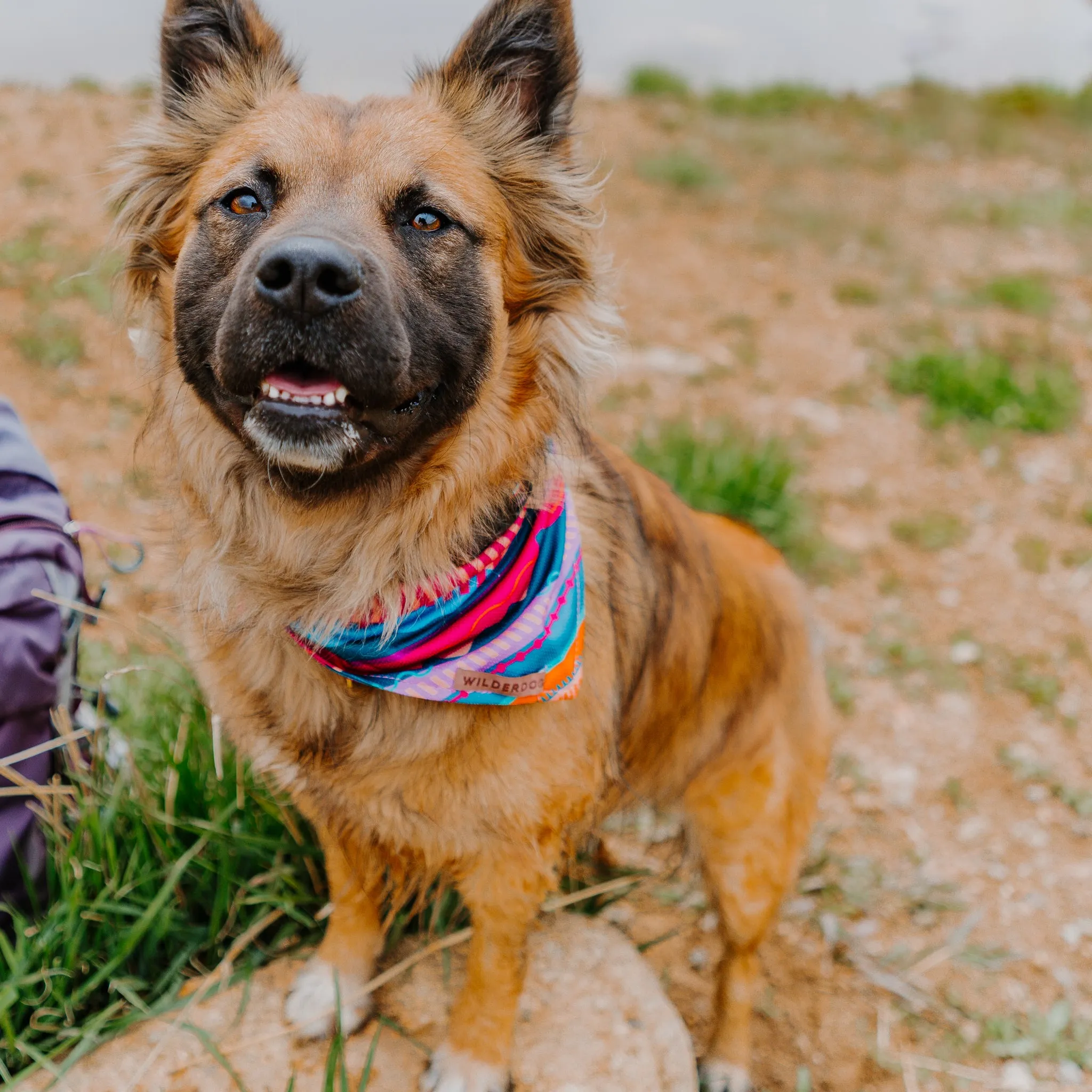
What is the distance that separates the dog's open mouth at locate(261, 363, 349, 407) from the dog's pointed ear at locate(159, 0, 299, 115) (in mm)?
893

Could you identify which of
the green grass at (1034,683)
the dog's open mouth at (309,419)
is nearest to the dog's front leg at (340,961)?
the dog's open mouth at (309,419)

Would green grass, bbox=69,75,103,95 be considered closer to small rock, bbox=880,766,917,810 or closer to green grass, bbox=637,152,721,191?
green grass, bbox=637,152,721,191

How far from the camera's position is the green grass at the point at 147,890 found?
89.6 inches

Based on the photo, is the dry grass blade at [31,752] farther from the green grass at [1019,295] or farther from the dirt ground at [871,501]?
the green grass at [1019,295]

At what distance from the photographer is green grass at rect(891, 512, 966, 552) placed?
4883 millimetres

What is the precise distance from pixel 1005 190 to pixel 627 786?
8.51 m

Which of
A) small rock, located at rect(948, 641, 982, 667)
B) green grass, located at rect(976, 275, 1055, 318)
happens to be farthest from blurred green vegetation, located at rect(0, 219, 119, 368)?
green grass, located at rect(976, 275, 1055, 318)

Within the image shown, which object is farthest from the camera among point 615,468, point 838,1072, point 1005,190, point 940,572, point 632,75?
point 632,75

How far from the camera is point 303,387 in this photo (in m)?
1.86

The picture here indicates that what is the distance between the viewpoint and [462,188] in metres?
2.09

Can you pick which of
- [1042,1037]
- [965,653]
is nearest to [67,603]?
[1042,1037]

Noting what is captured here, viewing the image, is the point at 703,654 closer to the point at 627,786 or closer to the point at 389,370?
the point at 627,786

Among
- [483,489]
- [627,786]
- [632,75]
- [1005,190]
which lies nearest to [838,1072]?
Answer: [627,786]

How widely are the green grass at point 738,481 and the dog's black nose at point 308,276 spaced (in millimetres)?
2810
